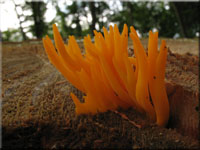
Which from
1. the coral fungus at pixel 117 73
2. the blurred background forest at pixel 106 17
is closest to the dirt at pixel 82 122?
the coral fungus at pixel 117 73

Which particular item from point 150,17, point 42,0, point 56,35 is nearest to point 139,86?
point 56,35

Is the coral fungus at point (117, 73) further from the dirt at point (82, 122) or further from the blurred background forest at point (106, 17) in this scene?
the blurred background forest at point (106, 17)

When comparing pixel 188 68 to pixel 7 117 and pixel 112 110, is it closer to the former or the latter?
pixel 112 110

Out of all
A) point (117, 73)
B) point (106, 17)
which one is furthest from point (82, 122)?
point (106, 17)

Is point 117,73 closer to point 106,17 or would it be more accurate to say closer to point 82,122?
point 82,122

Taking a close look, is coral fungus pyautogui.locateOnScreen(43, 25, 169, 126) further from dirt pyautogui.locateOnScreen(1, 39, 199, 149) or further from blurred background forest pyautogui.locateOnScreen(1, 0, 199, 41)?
blurred background forest pyautogui.locateOnScreen(1, 0, 199, 41)
